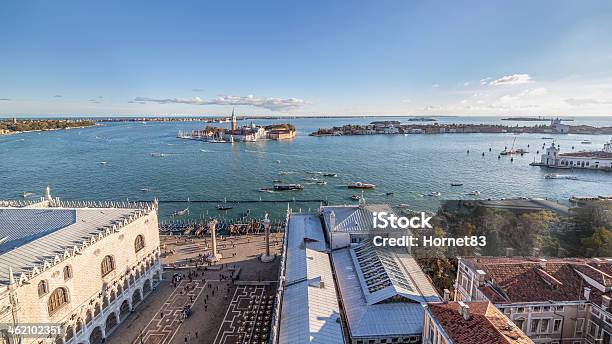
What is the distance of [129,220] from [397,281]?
2792cm

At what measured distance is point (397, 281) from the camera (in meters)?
28.8

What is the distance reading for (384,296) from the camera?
26906 mm

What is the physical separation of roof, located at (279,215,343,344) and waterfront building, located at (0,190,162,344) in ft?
54.8

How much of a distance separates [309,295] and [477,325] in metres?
12.3

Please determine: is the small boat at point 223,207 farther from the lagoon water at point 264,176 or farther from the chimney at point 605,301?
the chimney at point 605,301

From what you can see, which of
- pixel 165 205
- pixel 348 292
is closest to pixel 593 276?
pixel 348 292

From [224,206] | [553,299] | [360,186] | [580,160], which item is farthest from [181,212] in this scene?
[580,160]

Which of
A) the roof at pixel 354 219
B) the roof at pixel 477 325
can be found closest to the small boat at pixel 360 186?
the roof at pixel 354 219

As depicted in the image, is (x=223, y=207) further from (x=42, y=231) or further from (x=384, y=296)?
(x=384, y=296)

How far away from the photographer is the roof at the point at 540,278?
25.2 metres

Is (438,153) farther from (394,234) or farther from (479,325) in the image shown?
(479,325)

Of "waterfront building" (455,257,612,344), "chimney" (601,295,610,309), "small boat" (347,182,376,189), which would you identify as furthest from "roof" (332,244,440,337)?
"small boat" (347,182,376,189)

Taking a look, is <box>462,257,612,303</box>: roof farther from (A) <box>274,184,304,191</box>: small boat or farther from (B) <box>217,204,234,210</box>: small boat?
(A) <box>274,184,304,191</box>: small boat

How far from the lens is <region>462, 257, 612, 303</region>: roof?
2525 centimetres
